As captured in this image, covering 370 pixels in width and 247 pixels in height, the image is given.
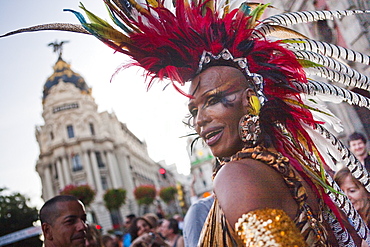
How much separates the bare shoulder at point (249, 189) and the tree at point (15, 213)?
14.5 metres

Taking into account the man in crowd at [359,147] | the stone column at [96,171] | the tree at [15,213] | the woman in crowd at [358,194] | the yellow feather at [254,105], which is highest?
the stone column at [96,171]

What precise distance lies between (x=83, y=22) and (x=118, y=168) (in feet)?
181

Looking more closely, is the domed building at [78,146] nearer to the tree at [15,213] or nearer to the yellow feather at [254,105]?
the tree at [15,213]

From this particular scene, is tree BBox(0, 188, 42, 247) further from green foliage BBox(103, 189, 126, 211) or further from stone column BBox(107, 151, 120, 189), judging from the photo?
stone column BBox(107, 151, 120, 189)

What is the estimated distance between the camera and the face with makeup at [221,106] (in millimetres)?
1355

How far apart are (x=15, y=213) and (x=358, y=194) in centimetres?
1492

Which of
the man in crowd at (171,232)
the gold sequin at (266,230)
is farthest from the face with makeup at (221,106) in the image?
the man in crowd at (171,232)

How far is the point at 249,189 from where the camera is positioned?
3.62 ft

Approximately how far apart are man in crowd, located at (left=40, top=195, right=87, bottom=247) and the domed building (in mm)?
46188

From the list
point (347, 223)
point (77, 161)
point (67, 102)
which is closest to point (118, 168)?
point (77, 161)

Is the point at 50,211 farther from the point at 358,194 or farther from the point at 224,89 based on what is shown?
the point at 358,194

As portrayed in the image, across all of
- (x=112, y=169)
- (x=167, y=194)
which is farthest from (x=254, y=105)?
(x=112, y=169)

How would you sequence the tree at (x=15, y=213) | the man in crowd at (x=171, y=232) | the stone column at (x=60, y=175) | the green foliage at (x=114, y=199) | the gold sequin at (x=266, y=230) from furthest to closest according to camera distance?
1. the stone column at (x=60, y=175)
2. the green foliage at (x=114, y=199)
3. the tree at (x=15, y=213)
4. the man in crowd at (x=171, y=232)
5. the gold sequin at (x=266, y=230)

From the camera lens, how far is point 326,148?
5.92ft
